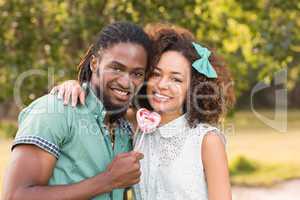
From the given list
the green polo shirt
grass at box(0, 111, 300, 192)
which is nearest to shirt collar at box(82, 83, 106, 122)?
the green polo shirt

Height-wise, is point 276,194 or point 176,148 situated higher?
A: point 176,148

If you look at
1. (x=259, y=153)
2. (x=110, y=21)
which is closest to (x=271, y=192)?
(x=110, y=21)

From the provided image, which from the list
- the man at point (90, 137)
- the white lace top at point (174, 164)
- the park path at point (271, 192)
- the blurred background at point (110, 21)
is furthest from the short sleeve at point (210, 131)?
the park path at point (271, 192)

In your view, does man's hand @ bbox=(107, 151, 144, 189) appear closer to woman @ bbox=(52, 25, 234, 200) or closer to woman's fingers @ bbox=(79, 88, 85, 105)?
woman's fingers @ bbox=(79, 88, 85, 105)

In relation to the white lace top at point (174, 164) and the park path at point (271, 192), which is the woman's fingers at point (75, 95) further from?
the park path at point (271, 192)

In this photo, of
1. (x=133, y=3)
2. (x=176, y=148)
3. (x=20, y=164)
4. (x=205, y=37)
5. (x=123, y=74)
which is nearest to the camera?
(x=20, y=164)

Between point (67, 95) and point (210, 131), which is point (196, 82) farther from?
point (67, 95)

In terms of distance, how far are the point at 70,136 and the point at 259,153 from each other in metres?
11.1

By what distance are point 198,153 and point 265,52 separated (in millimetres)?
2810

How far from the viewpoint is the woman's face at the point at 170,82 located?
11.4 feet

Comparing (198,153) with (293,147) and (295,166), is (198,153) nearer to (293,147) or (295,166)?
(295,166)

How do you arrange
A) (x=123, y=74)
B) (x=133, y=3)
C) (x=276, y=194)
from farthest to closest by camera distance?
(x=276, y=194), (x=133, y=3), (x=123, y=74)

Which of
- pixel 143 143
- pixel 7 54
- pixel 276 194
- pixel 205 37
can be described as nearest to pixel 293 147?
pixel 276 194

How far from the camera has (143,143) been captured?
352cm
